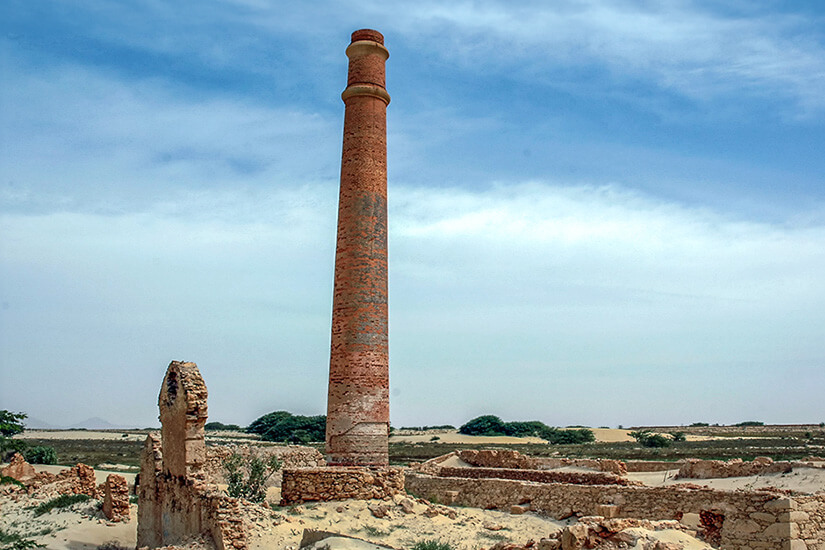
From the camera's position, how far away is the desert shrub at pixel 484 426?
89625 millimetres

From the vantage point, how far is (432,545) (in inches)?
567

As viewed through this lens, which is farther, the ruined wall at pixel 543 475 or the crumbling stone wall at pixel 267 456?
the crumbling stone wall at pixel 267 456

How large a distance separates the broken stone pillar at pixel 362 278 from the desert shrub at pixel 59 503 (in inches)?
381

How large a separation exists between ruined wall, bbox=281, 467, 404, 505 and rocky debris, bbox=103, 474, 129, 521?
6.64m

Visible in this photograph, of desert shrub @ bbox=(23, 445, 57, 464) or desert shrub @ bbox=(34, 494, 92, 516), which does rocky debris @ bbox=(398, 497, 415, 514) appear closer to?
desert shrub @ bbox=(34, 494, 92, 516)

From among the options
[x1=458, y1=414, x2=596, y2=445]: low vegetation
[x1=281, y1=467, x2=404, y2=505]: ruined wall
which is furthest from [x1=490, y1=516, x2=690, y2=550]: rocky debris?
[x1=458, y1=414, x2=596, y2=445]: low vegetation

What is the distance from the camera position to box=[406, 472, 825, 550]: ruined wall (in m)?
14.1

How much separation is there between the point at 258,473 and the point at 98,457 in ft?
110

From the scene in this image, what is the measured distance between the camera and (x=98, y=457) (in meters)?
48.5

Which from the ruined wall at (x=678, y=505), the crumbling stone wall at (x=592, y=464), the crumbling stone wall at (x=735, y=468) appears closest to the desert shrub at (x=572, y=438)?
the crumbling stone wall at (x=592, y=464)

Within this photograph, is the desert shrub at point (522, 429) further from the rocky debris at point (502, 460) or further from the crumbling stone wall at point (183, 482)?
the crumbling stone wall at point (183, 482)

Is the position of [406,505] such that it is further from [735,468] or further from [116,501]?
[735,468]

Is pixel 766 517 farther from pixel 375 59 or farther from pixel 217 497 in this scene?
pixel 375 59

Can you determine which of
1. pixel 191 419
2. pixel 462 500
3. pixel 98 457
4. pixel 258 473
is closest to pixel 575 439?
pixel 98 457
